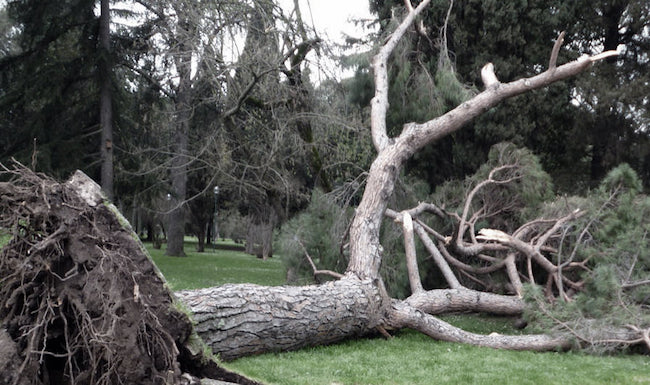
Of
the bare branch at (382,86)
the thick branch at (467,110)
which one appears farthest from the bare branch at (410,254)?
the bare branch at (382,86)

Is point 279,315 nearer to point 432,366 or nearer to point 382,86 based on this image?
point 432,366

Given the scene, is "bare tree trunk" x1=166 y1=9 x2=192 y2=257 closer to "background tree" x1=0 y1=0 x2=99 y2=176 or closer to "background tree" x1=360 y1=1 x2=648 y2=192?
"background tree" x1=0 y1=0 x2=99 y2=176

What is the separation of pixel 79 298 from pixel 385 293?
15.3 ft

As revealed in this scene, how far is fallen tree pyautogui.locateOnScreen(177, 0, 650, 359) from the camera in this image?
5613 millimetres

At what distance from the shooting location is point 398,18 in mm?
11875

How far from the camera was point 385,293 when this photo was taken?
23.5 feet

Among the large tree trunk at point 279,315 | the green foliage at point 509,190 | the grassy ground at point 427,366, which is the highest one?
the green foliage at point 509,190

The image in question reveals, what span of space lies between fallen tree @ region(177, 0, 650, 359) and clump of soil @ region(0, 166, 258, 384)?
81.9 inches

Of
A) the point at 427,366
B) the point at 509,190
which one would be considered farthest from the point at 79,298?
the point at 509,190

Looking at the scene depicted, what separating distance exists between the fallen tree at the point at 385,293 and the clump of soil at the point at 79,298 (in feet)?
6.82

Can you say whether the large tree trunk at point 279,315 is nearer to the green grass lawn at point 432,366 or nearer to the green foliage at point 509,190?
the green grass lawn at point 432,366

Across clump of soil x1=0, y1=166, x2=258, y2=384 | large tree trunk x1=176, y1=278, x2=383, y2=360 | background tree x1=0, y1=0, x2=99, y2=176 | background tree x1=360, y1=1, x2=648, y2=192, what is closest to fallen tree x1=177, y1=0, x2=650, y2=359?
large tree trunk x1=176, y1=278, x2=383, y2=360

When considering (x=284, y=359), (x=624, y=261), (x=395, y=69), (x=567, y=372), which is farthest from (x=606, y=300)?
(x=395, y=69)

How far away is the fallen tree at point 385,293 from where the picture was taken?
561 centimetres
